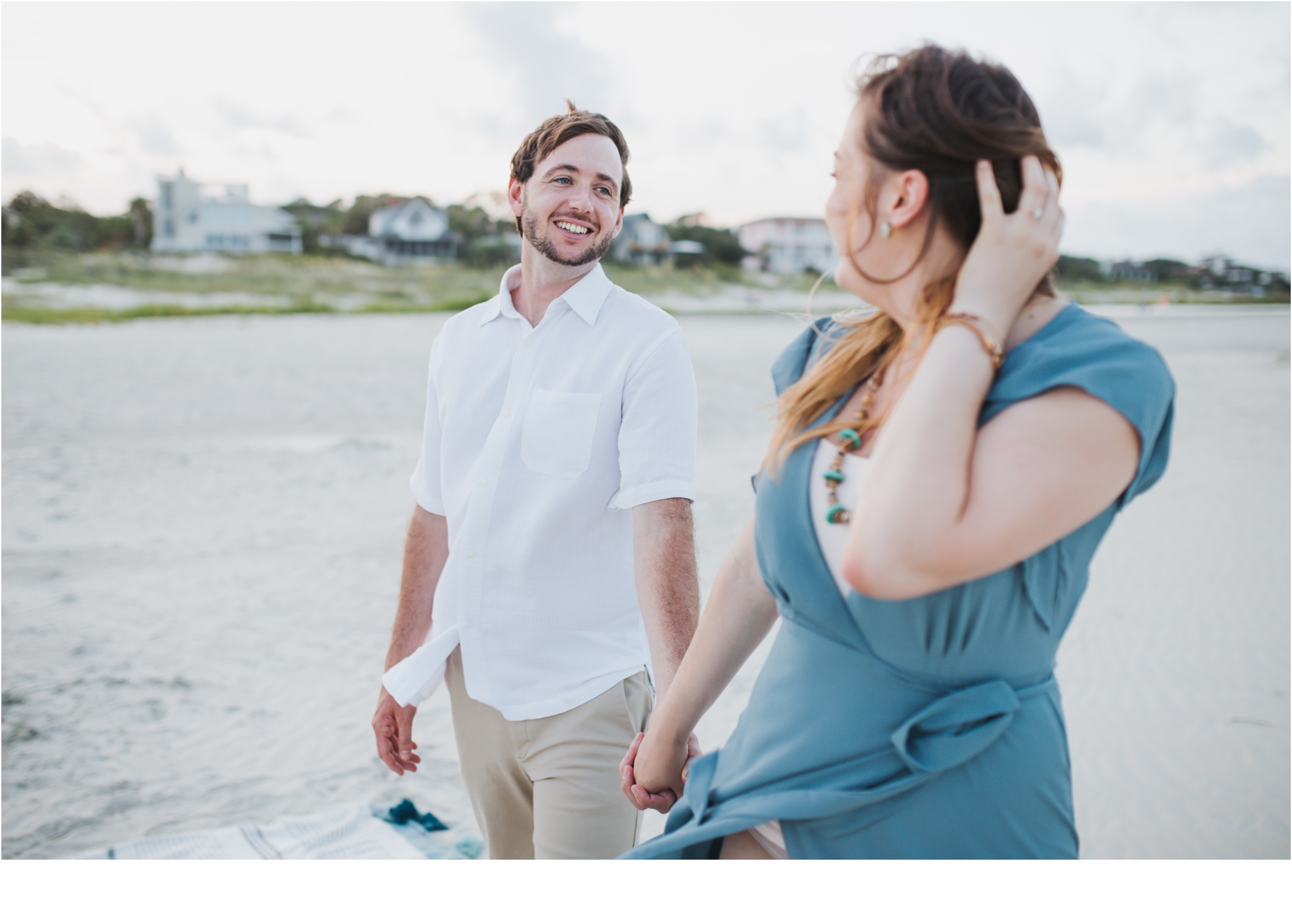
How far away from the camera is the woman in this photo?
A: 842 mm

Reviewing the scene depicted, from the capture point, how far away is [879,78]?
3.19 feet

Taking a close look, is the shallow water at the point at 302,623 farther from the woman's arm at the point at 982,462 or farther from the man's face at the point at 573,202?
the woman's arm at the point at 982,462

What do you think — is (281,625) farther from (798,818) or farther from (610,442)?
(798,818)

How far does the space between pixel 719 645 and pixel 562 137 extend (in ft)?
3.72

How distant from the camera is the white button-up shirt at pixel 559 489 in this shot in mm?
1693

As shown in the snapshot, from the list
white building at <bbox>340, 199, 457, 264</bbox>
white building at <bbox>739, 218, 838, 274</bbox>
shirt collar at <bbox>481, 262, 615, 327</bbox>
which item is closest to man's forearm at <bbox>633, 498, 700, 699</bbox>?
shirt collar at <bbox>481, 262, 615, 327</bbox>

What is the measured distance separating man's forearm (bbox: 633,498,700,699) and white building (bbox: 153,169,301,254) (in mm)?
21723

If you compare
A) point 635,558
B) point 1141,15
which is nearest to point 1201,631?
point 1141,15

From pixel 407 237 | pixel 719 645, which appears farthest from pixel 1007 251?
pixel 407 237

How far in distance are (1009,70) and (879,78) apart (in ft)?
0.44

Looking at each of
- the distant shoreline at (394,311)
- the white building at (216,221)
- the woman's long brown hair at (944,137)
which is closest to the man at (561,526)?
the woman's long brown hair at (944,137)

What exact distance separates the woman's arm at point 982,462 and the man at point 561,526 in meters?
0.76

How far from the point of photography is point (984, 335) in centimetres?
87

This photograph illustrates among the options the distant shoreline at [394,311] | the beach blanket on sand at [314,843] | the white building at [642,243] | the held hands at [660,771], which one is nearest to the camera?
the held hands at [660,771]
